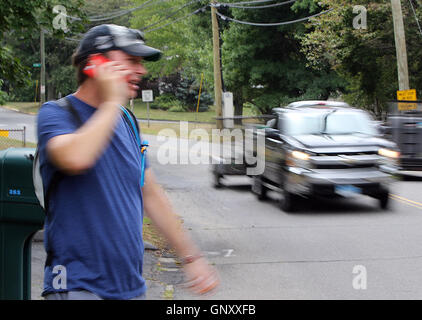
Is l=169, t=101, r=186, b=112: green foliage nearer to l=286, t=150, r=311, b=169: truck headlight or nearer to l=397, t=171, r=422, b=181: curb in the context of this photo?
l=397, t=171, r=422, b=181: curb

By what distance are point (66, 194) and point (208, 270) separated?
2.59 ft

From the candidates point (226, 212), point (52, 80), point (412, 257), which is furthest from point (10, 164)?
A: point (52, 80)

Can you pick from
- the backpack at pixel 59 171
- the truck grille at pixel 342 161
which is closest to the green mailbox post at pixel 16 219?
the backpack at pixel 59 171

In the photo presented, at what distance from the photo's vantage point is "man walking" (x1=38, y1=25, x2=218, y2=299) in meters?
2.45

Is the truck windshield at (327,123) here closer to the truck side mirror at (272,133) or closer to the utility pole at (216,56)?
the truck side mirror at (272,133)

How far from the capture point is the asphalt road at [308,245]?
640 centimetres

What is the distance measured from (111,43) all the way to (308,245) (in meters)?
6.38

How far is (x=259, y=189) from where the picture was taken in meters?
12.5

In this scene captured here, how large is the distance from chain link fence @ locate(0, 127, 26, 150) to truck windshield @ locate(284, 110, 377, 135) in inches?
269

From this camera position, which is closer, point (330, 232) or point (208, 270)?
point (208, 270)
